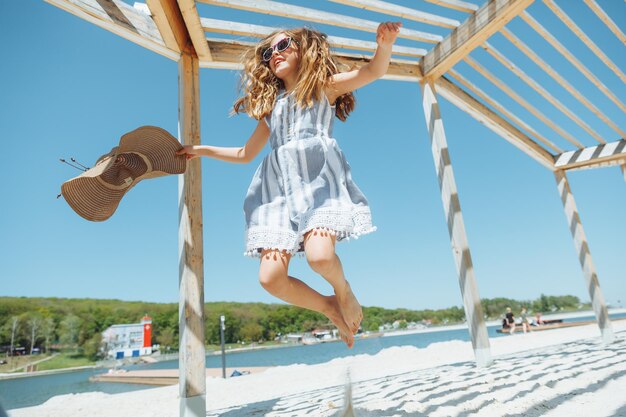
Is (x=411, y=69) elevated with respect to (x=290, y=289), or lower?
elevated

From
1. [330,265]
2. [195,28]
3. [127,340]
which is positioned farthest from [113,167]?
[127,340]

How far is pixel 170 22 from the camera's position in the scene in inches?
107

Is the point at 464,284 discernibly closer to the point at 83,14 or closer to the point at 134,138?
the point at 134,138

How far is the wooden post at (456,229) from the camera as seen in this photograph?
11.8 feet

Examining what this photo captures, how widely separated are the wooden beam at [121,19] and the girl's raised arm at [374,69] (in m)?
1.74

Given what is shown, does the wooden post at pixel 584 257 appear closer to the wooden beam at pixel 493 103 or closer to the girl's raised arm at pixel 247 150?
the wooden beam at pixel 493 103

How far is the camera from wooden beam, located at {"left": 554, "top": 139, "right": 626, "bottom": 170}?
523 cm

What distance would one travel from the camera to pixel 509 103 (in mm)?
4637

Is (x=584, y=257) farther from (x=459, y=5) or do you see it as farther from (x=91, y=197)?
(x=91, y=197)

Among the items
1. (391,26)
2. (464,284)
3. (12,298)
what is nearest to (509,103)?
(464,284)

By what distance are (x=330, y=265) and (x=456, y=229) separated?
2.70 meters

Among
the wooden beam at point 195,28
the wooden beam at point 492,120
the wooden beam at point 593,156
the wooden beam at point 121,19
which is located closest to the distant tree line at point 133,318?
the wooden beam at point 593,156

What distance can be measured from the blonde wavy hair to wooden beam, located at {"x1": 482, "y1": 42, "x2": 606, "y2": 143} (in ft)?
8.47

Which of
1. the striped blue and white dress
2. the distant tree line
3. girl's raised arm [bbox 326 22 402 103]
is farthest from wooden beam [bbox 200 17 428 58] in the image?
the distant tree line
